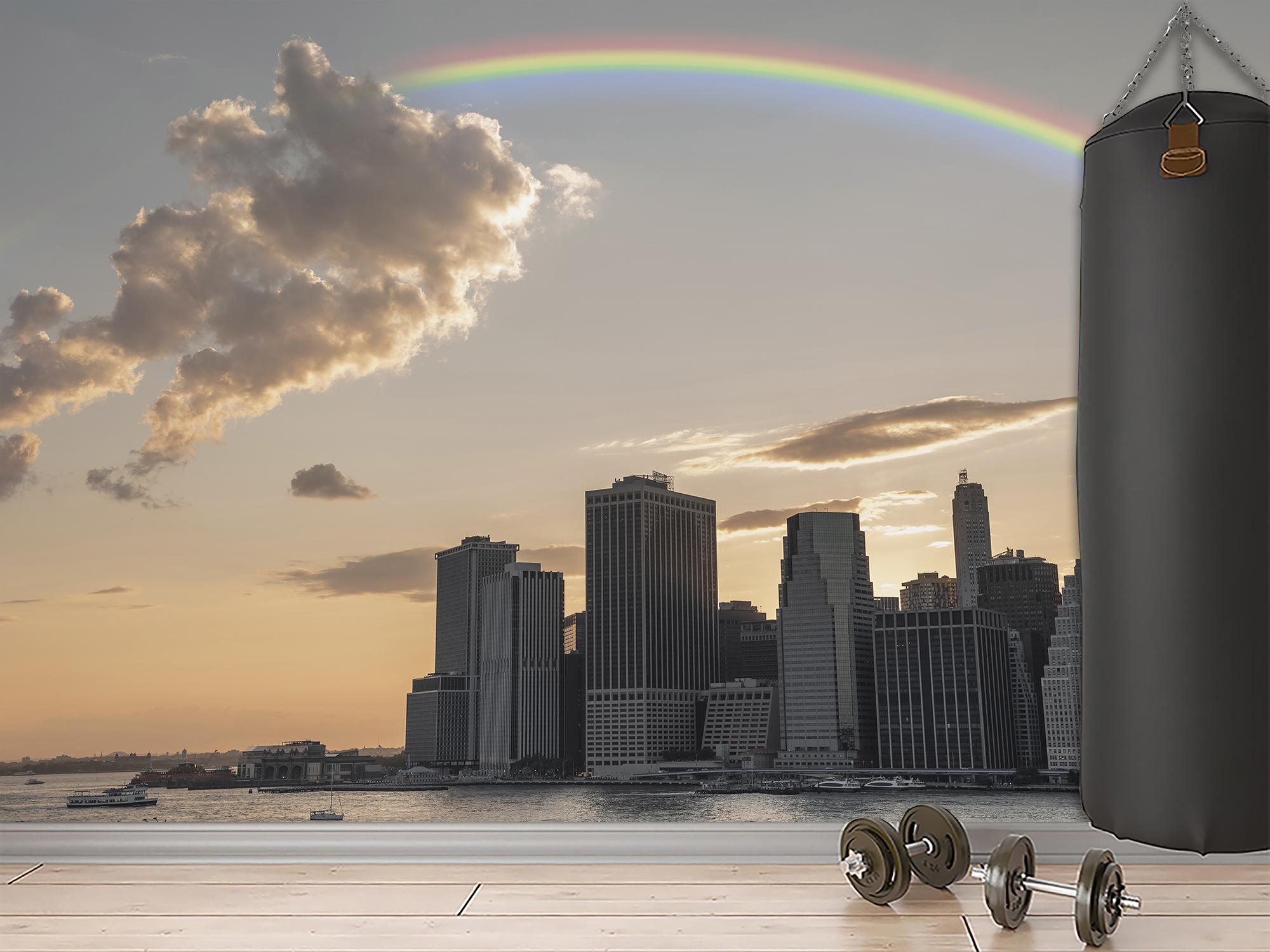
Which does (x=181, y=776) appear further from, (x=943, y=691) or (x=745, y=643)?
(x=943, y=691)

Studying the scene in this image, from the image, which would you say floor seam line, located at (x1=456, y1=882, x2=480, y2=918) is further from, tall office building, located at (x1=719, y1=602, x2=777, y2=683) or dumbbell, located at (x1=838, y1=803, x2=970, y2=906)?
tall office building, located at (x1=719, y1=602, x2=777, y2=683)

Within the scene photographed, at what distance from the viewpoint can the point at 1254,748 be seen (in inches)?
70.1

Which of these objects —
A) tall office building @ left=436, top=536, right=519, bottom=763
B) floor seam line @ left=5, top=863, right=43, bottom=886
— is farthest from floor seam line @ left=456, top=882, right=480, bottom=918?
tall office building @ left=436, top=536, right=519, bottom=763

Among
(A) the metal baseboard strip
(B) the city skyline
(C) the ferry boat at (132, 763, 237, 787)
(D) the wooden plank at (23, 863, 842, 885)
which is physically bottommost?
(C) the ferry boat at (132, 763, 237, 787)

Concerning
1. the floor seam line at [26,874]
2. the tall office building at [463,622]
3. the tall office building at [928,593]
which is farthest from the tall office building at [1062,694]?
the tall office building at [463,622]

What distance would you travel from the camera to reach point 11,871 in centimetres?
228

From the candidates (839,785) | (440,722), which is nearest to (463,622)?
(440,722)

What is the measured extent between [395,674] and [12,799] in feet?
8.49

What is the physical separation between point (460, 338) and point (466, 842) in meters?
18.2

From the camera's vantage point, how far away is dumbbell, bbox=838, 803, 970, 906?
182 cm

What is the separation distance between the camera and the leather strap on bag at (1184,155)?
1775 mm

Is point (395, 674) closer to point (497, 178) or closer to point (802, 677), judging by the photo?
point (497, 178)

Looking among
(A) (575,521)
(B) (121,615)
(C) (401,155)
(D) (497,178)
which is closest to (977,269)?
(A) (575,521)

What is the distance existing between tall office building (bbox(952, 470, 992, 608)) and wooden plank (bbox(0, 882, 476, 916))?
812 cm
